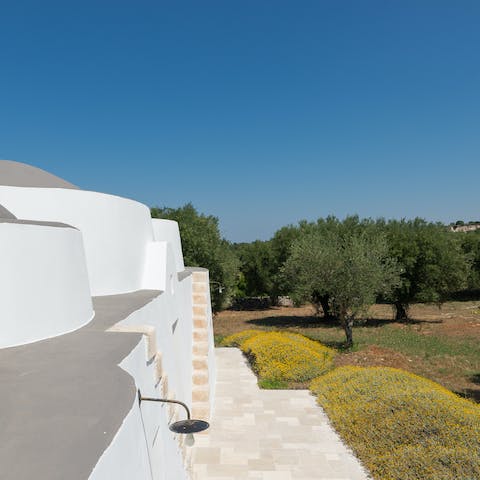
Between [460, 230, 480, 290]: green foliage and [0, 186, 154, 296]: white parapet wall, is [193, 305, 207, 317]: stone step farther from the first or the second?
[460, 230, 480, 290]: green foliage

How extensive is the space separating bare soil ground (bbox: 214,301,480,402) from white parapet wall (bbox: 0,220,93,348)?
534 inches

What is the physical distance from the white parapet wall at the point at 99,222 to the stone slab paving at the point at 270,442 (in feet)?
15.1

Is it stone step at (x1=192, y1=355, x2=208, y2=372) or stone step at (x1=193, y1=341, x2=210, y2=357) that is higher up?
stone step at (x1=193, y1=341, x2=210, y2=357)

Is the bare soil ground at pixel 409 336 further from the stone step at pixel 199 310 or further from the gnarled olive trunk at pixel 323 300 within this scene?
the stone step at pixel 199 310

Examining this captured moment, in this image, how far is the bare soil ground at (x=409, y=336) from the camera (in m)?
16.2

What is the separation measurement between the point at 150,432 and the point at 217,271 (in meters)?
22.5

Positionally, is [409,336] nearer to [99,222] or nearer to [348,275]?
[348,275]

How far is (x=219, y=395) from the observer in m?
13.6

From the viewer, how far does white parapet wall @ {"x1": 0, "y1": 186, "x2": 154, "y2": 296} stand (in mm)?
7617

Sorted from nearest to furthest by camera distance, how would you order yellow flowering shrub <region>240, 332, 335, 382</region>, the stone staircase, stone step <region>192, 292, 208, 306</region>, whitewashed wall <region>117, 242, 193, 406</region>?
whitewashed wall <region>117, 242, 193, 406</region>
the stone staircase
stone step <region>192, 292, 208, 306</region>
yellow flowering shrub <region>240, 332, 335, 382</region>

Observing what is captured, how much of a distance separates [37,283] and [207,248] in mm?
21166

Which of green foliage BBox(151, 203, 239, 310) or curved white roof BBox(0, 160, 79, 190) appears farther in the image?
green foliage BBox(151, 203, 239, 310)

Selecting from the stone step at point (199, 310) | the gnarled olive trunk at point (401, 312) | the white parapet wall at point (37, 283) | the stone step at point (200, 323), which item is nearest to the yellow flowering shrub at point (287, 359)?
the stone step at point (200, 323)

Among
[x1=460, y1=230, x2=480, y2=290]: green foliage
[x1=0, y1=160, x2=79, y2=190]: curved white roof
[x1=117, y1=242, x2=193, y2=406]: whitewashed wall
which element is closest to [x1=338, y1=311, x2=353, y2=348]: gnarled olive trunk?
[x1=117, y1=242, x2=193, y2=406]: whitewashed wall
